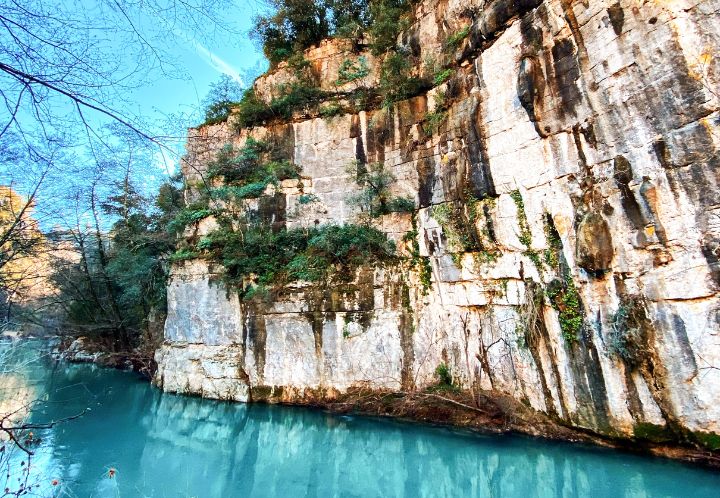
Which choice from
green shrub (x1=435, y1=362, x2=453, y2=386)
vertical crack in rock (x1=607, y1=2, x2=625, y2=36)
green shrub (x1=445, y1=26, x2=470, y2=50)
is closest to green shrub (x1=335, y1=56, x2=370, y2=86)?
green shrub (x1=445, y1=26, x2=470, y2=50)

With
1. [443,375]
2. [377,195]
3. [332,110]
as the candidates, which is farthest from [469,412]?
[332,110]

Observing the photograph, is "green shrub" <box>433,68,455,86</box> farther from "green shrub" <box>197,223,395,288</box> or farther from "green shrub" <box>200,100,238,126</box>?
"green shrub" <box>200,100,238,126</box>

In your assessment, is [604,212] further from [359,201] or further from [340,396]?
[340,396]

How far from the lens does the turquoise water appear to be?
5652mm

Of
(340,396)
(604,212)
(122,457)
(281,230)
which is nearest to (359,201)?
(281,230)

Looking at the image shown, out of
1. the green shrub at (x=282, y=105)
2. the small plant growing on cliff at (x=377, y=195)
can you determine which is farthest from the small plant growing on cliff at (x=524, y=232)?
the green shrub at (x=282, y=105)

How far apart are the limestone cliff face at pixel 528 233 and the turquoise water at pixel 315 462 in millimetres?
709

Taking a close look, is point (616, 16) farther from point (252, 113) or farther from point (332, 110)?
point (252, 113)

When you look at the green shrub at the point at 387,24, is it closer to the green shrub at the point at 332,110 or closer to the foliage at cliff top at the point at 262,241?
the green shrub at the point at 332,110

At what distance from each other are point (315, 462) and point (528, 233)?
6.15 metres

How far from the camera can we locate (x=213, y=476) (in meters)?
6.88

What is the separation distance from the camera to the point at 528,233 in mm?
7465

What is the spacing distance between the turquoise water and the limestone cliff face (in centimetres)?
71

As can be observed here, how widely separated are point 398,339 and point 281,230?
16.1ft
